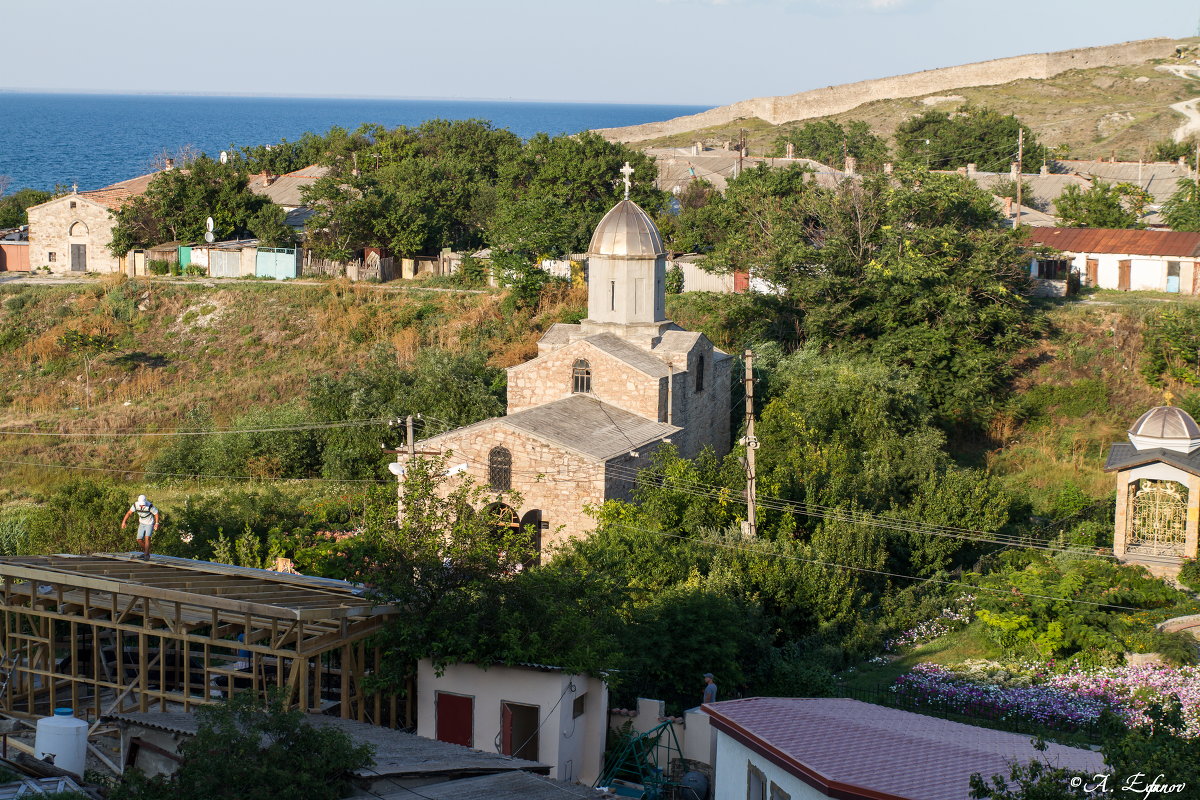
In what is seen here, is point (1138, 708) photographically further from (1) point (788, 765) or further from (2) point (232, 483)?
Result: (2) point (232, 483)

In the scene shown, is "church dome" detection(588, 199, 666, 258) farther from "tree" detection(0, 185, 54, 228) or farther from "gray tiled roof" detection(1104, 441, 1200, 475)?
"tree" detection(0, 185, 54, 228)

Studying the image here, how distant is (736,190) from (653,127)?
6963cm

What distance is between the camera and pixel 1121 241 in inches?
Result: 1834

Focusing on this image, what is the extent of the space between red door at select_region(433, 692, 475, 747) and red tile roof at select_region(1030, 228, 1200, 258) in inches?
1462

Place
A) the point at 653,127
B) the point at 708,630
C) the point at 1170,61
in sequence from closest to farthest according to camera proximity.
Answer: the point at 708,630
the point at 1170,61
the point at 653,127

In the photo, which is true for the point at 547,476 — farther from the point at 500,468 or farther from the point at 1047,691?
the point at 1047,691

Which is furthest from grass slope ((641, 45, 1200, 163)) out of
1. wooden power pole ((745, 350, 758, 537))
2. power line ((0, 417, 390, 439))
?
wooden power pole ((745, 350, 758, 537))

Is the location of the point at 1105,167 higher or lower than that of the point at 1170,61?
lower

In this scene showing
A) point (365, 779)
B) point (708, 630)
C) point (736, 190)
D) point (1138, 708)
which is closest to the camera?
point (365, 779)

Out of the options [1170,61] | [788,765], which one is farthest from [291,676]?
[1170,61]

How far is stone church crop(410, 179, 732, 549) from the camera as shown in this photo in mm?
24578

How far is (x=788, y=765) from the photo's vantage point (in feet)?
40.0

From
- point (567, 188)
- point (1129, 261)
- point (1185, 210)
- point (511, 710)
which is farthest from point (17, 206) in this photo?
point (511, 710)

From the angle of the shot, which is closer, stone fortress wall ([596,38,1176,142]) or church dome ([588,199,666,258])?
church dome ([588,199,666,258])
